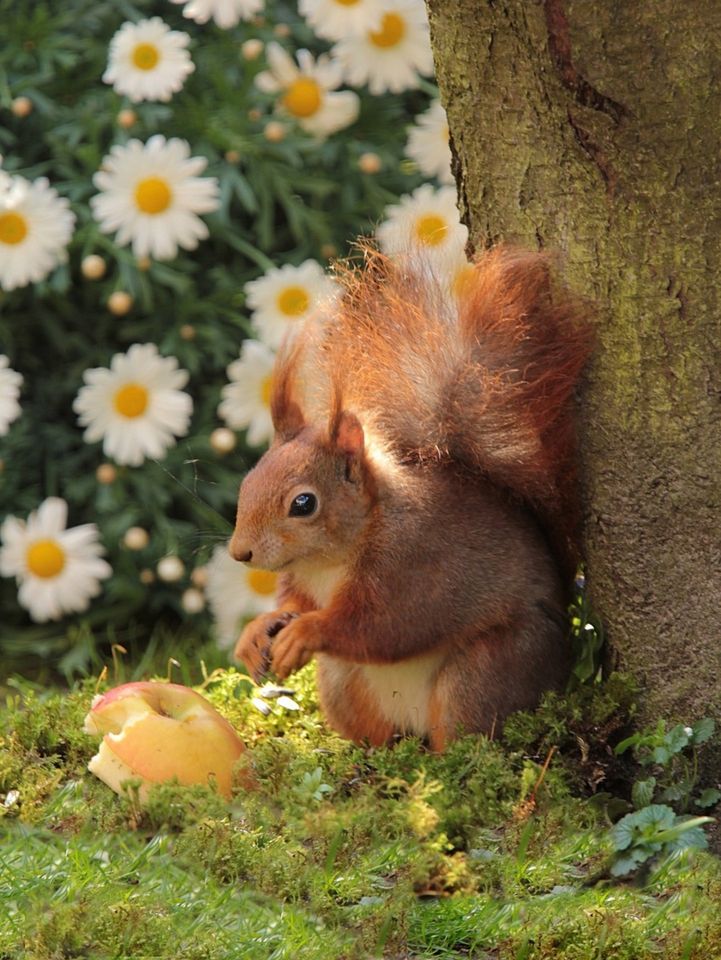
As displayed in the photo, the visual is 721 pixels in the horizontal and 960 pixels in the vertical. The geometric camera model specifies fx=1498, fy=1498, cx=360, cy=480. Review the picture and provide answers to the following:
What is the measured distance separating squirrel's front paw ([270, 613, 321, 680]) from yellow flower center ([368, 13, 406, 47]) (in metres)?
1.92

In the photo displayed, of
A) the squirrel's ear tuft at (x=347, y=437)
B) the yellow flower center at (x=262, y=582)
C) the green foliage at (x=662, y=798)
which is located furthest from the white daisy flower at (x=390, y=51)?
the green foliage at (x=662, y=798)

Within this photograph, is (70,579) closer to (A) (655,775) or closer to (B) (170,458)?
(B) (170,458)

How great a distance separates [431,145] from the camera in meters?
3.72

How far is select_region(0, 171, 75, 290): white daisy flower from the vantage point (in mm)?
3533

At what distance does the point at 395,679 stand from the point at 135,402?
4.63 ft

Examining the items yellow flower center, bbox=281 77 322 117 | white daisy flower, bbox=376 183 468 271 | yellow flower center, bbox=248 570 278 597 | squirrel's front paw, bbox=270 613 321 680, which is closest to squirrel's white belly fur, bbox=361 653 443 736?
squirrel's front paw, bbox=270 613 321 680

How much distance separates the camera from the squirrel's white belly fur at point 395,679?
7.67 feet

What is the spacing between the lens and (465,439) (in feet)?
7.56

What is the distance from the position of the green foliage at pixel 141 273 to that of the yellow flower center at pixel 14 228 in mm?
136

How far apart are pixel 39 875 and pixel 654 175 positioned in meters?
1.33

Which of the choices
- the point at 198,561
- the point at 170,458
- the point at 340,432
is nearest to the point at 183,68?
the point at 170,458

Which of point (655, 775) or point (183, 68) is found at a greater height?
point (183, 68)

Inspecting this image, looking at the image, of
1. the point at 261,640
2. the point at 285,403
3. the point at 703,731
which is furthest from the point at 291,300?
the point at 703,731

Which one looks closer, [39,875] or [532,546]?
[39,875]
